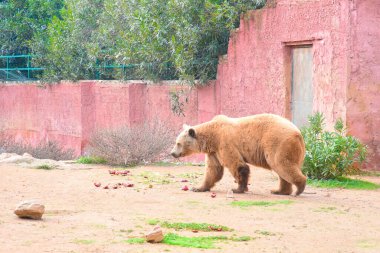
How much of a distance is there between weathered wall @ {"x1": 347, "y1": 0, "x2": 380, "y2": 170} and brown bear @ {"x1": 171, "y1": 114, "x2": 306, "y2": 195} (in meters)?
3.05

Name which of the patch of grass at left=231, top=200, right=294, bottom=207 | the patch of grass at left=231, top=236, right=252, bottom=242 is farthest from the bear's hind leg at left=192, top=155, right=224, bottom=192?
the patch of grass at left=231, top=236, right=252, bottom=242

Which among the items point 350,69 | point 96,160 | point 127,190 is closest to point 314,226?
point 127,190

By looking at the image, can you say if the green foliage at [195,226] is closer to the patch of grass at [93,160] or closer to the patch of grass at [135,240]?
the patch of grass at [135,240]

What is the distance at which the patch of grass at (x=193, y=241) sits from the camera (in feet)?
25.0

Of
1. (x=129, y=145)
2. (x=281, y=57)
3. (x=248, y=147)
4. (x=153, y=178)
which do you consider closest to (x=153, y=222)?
(x=248, y=147)

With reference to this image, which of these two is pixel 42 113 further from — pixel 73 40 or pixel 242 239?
pixel 242 239

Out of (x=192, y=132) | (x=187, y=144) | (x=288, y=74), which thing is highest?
(x=288, y=74)

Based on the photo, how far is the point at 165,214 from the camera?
9.62 metres

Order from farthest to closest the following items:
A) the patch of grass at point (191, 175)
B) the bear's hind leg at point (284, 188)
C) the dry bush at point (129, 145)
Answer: the dry bush at point (129, 145), the patch of grass at point (191, 175), the bear's hind leg at point (284, 188)

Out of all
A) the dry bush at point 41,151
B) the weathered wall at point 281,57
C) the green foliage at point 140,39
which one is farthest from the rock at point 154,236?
the dry bush at point 41,151

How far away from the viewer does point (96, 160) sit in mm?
15711

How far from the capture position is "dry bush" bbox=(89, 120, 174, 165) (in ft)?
50.2

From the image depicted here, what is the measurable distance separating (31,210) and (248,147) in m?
3.82

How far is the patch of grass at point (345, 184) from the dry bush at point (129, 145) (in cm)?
389
